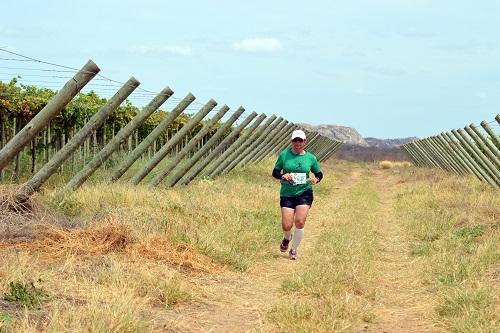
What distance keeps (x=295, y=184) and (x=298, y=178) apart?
8 centimetres

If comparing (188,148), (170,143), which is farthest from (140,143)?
(188,148)

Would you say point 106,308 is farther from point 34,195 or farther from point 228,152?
point 228,152

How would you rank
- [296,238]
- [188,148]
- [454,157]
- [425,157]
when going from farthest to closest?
[425,157] → [454,157] → [188,148] → [296,238]

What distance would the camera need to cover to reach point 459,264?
654 cm

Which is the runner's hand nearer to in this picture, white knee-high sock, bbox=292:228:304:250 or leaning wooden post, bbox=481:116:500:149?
white knee-high sock, bbox=292:228:304:250

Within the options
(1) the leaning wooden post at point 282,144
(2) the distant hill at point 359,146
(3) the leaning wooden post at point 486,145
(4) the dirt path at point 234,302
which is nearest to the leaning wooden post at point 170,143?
(4) the dirt path at point 234,302

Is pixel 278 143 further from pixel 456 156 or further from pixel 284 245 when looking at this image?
pixel 284 245

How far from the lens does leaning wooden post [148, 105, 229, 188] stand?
12409mm

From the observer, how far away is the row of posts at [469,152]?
1652 cm

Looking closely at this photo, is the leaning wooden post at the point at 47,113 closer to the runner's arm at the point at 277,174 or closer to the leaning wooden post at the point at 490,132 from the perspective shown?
the runner's arm at the point at 277,174

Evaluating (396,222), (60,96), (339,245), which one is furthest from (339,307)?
(396,222)

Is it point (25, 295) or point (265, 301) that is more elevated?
point (25, 295)

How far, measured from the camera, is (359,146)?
88.2 metres

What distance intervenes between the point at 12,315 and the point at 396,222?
8585mm
